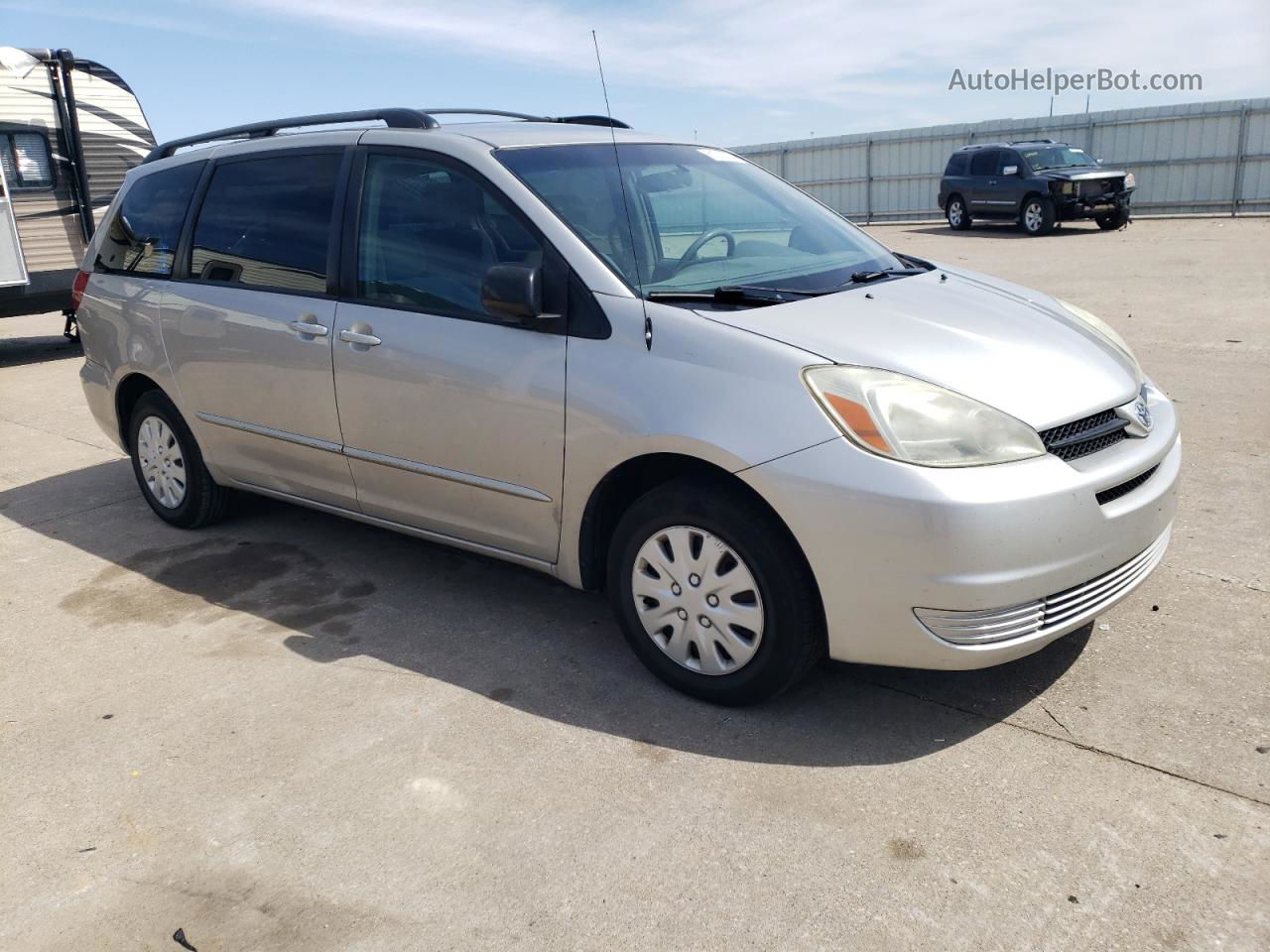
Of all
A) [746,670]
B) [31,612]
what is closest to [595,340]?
[746,670]

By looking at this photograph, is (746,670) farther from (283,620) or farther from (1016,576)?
(283,620)

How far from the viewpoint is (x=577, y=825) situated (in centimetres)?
290

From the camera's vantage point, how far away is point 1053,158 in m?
21.1

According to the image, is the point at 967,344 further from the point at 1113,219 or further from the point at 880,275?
the point at 1113,219

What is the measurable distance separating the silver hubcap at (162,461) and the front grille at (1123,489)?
4152 millimetres

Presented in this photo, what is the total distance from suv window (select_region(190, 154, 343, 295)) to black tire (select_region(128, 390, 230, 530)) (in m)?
0.76

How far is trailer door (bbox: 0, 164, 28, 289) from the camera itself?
10.8m

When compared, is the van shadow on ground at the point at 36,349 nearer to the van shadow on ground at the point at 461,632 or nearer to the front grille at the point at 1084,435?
the van shadow on ground at the point at 461,632

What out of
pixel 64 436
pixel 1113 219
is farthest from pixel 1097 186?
pixel 64 436

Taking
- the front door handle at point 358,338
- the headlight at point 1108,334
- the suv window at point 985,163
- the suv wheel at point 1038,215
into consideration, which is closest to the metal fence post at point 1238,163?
the suv wheel at point 1038,215

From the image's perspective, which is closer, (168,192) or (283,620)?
(283,620)

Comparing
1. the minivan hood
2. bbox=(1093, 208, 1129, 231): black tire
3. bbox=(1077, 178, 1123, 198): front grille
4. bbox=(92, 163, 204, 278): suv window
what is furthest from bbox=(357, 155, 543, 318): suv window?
bbox=(1093, 208, 1129, 231): black tire

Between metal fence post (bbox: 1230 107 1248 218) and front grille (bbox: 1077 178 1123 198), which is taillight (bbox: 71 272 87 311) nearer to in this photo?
front grille (bbox: 1077 178 1123 198)

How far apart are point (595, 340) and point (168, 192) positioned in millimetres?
2920
